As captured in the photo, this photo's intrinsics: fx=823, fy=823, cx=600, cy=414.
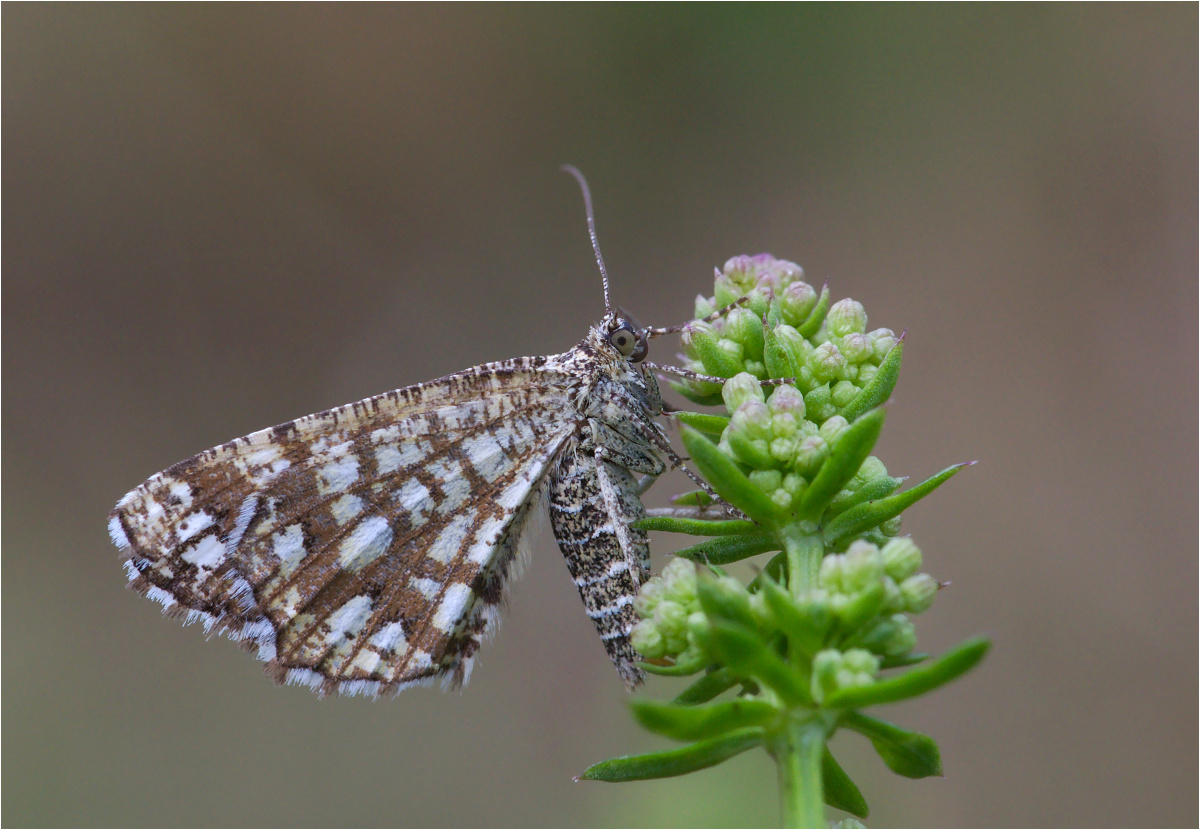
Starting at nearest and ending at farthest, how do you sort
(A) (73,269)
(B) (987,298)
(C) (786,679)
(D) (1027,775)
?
(C) (786,679), (D) (1027,775), (B) (987,298), (A) (73,269)

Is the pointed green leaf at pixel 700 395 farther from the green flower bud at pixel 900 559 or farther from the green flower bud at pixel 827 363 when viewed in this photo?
the green flower bud at pixel 900 559

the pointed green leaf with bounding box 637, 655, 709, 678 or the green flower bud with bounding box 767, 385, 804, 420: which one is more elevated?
the green flower bud with bounding box 767, 385, 804, 420

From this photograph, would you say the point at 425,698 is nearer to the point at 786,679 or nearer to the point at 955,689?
the point at 955,689

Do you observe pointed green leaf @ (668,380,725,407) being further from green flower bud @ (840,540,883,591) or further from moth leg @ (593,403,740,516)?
green flower bud @ (840,540,883,591)

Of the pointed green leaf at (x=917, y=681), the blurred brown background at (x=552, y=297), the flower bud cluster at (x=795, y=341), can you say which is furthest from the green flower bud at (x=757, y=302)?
the blurred brown background at (x=552, y=297)

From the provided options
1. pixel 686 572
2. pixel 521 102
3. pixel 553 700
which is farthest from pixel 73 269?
pixel 686 572

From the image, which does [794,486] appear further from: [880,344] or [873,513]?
[880,344]

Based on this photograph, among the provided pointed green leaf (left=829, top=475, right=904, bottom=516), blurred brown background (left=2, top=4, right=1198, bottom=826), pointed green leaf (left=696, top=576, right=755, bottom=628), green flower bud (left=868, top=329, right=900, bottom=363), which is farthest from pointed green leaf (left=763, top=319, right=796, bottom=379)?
blurred brown background (left=2, top=4, right=1198, bottom=826)
